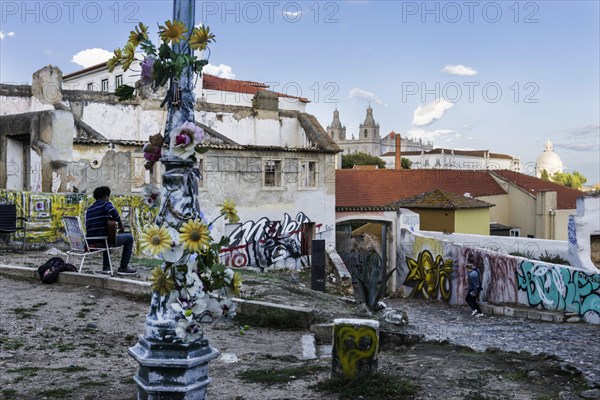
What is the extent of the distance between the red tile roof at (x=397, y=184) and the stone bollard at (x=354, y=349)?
25.7 metres

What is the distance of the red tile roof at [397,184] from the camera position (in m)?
34.7

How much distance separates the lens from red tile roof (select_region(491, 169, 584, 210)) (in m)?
41.1

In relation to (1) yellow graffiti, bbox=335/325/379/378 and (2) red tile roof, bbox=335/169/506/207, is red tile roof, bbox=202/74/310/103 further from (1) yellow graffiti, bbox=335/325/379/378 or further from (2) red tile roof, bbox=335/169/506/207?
(1) yellow graffiti, bbox=335/325/379/378

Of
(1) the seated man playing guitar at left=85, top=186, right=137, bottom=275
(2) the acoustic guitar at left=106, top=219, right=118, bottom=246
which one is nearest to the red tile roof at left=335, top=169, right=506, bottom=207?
(1) the seated man playing guitar at left=85, top=186, right=137, bottom=275

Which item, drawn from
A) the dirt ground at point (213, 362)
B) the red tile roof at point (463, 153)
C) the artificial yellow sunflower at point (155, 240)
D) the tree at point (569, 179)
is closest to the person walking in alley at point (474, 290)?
the dirt ground at point (213, 362)

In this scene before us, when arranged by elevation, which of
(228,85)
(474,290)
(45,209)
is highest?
(228,85)

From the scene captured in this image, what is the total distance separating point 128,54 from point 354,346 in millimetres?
3440

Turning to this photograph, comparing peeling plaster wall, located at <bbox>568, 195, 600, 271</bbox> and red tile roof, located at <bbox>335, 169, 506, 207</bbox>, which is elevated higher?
red tile roof, located at <bbox>335, 169, 506, 207</bbox>

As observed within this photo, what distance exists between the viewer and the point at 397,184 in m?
37.9

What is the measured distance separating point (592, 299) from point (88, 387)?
40.0ft

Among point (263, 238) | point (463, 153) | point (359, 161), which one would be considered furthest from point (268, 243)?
point (463, 153)

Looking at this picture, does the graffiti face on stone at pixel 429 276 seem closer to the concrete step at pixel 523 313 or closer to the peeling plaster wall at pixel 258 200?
the concrete step at pixel 523 313

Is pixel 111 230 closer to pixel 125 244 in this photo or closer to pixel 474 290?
pixel 125 244

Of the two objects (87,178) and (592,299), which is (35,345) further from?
(87,178)
